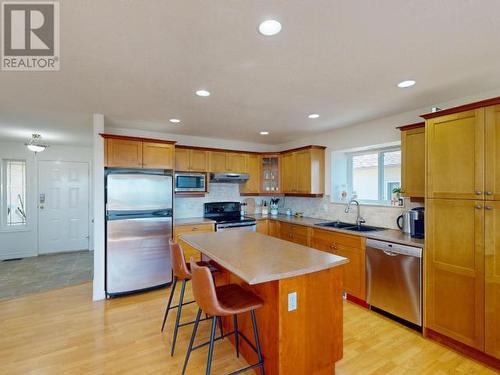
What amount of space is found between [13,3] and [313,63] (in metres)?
1.95

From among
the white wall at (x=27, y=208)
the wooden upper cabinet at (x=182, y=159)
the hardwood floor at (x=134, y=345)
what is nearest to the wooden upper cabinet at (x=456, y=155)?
the hardwood floor at (x=134, y=345)

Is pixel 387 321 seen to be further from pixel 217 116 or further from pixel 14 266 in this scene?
pixel 14 266

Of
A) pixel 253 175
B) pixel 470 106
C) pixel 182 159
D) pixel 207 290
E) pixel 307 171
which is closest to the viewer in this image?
pixel 207 290

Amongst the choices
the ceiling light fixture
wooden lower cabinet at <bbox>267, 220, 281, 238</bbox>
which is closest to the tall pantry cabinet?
wooden lower cabinet at <bbox>267, 220, 281, 238</bbox>

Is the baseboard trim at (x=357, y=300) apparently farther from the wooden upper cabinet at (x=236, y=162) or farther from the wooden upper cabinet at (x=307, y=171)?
the wooden upper cabinet at (x=236, y=162)

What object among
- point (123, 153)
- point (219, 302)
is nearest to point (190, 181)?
point (123, 153)

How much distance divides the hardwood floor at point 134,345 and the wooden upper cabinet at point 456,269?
0.26m

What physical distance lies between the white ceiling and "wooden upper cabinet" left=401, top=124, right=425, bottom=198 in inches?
14.8

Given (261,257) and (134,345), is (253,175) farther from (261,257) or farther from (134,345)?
(134,345)

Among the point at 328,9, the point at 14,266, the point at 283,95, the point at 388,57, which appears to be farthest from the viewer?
the point at 14,266

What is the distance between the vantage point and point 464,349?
2303 millimetres

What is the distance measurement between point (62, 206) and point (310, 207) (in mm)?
5579

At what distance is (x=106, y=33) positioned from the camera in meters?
1.64

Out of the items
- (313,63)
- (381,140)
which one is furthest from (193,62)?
(381,140)
